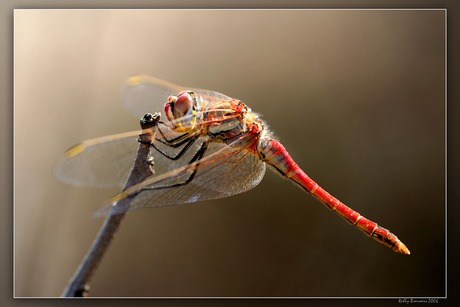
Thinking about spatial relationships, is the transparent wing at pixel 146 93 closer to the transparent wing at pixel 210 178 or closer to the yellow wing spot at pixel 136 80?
the yellow wing spot at pixel 136 80

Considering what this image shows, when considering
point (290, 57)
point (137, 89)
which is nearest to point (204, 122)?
point (137, 89)

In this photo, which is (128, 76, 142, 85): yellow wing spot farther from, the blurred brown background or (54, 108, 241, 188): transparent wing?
(54, 108, 241, 188): transparent wing

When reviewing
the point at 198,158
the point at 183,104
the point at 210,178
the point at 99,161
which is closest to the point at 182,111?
the point at 183,104

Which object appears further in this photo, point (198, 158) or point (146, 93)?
point (146, 93)

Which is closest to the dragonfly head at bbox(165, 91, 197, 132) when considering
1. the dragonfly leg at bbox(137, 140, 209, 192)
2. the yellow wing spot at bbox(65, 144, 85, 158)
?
the dragonfly leg at bbox(137, 140, 209, 192)

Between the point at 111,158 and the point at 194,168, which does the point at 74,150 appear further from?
the point at 194,168

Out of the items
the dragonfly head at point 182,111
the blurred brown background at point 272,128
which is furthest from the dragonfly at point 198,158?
the blurred brown background at point 272,128
